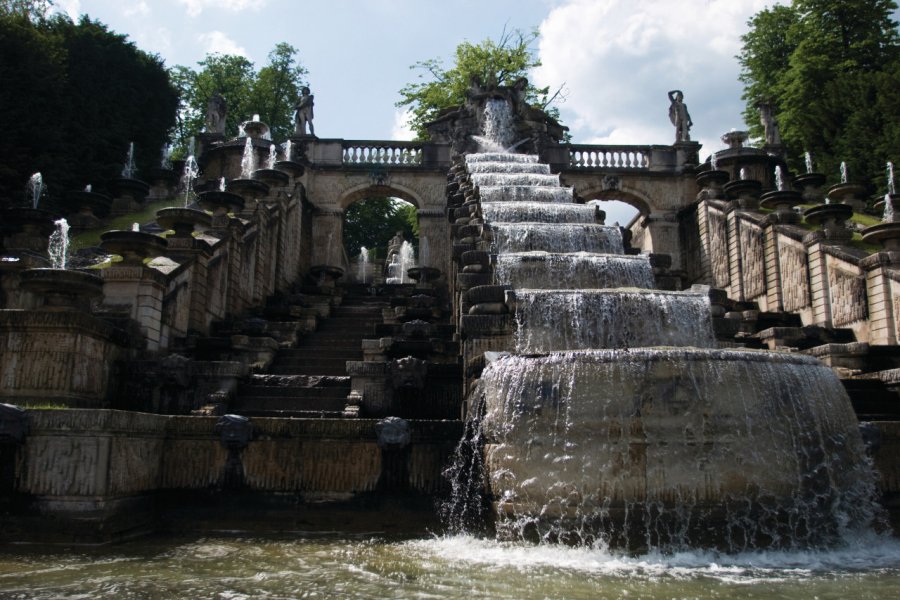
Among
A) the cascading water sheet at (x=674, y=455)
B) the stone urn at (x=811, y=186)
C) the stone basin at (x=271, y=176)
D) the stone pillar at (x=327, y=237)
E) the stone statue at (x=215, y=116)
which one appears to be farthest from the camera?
the stone statue at (x=215, y=116)

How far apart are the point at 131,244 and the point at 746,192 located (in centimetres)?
1535

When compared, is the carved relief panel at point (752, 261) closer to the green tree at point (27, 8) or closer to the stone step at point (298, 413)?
the stone step at point (298, 413)

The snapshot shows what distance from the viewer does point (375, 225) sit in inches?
1727

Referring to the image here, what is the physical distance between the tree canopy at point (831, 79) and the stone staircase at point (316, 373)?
1949 centimetres

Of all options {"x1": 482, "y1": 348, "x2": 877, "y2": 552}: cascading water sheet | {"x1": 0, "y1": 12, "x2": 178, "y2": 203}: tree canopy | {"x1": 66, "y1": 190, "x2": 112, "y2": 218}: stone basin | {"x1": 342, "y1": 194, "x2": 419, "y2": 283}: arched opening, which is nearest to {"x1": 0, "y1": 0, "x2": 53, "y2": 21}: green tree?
{"x1": 0, "y1": 12, "x2": 178, "y2": 203}: tree canopy

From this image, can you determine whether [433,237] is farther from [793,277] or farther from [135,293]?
[135,293]

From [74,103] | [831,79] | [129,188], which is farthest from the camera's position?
[831,79]

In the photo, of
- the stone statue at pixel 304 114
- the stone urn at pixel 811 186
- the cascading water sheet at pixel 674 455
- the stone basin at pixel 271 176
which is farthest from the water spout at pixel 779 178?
the cascading water sheet at pixel 674 455

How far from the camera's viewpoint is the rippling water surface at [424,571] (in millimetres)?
5309

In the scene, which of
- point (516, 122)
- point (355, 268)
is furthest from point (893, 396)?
point (355, 268)

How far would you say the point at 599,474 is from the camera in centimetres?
708

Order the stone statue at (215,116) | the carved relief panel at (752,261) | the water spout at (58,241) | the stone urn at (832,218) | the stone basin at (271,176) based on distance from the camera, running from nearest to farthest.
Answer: the stone urn at (832,218), the water spout at (58,241), the carved relief panel at (752,261), the stone basin at (271,176), the stone statue at (215,116)

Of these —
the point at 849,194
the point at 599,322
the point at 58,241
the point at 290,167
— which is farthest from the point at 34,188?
the point at 849,194

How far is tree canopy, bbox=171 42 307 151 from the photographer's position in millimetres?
41094
